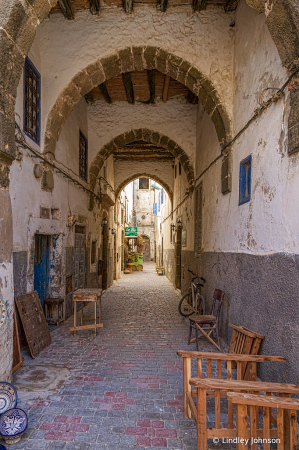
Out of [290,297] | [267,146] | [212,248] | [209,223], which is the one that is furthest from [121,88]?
[290,297]

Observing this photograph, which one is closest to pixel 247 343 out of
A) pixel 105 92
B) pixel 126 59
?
pixel 126 59

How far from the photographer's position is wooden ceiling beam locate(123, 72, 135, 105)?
23.1 ft

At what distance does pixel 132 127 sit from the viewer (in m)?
8.95

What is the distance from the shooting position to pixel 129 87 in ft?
24.9

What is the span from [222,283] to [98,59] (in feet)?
15.7

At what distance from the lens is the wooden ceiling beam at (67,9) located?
513 cm

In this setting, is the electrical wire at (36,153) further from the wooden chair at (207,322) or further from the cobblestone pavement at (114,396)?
the wooden chair at (207,322)

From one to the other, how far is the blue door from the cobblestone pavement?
0.90 m

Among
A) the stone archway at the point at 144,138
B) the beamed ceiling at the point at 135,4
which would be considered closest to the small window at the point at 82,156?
the stone archway at the point at 144,138

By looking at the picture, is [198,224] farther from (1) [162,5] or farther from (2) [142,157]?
(2) [142,157]

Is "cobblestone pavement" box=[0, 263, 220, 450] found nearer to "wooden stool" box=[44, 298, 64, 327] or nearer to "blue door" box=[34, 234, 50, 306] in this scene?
"wooden stool" box=[44, 298, 64, 327]

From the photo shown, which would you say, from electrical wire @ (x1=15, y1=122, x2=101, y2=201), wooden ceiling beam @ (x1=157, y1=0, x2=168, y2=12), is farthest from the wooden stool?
wooden ceiling beam @ (x1=157, y1=0, x2=168, y2=12)

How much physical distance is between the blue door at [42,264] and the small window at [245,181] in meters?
3.93

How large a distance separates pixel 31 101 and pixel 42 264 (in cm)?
308
